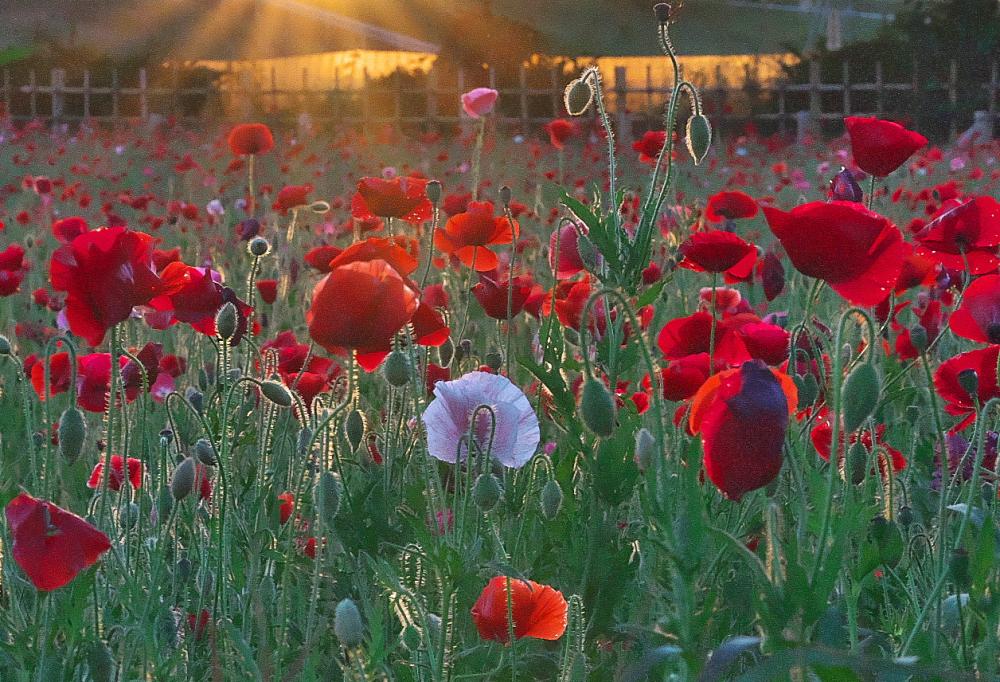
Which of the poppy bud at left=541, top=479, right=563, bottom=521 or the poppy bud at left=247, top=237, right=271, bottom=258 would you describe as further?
the poppy bud at left=247, top=237, right=271, bottom=258

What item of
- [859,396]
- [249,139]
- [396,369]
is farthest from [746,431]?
[249,139]

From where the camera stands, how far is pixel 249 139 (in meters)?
3.70

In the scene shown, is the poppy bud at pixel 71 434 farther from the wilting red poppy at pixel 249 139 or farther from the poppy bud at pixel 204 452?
the wilting red poppy at pixel 249 139

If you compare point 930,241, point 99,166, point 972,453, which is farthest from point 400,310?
point 99,166

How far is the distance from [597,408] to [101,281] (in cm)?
61

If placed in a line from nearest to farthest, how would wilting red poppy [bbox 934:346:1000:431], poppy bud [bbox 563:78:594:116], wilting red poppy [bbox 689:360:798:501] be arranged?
1. wilting red poppy [bbox 689:360:798:501]
2. wilting red poppy [bbox 934:346:1000:431]
3. poppy bud [bbox 563:78:594:116]

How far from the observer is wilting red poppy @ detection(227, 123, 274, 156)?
12.0 ft

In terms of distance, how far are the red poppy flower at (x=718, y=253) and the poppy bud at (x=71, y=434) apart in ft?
2.95

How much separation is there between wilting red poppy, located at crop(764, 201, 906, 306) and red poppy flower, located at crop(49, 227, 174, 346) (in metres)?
0.73

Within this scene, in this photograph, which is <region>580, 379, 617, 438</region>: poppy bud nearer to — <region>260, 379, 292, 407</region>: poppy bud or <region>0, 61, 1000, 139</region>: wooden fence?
<region>260, 379, 292, 407</region>: poppy bud

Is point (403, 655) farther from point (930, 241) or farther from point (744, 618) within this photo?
point (930, 241)

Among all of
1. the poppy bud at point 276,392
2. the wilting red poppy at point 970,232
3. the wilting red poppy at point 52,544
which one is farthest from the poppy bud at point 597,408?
the wilting red poppy at point 970,232

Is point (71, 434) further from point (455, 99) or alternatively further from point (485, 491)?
point (455, 99)

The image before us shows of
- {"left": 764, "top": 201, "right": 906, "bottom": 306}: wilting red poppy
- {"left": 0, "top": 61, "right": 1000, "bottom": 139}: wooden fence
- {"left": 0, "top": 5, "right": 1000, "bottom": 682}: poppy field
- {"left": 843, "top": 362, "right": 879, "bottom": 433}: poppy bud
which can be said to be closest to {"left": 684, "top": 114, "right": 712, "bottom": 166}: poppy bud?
{"left": 0, "top": 5, "right": 1000, "bottom": 682}: poppy field
